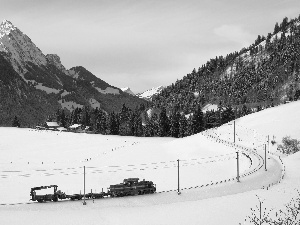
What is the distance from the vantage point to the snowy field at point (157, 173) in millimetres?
37312

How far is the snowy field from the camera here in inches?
1469

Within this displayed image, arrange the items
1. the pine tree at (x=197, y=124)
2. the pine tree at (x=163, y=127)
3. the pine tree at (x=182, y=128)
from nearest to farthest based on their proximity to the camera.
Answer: the pine tree at (x=197, y=124)
the pine tree at (x=182, y=128)
the pine tree at (x=163, y=127)

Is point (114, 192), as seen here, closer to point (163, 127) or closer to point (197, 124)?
point (197, 124)

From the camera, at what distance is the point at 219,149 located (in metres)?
84.6

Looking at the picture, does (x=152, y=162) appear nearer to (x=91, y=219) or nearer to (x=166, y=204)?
(x=166, y=204)

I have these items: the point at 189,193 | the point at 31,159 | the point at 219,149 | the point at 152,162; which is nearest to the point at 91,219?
the point at 189,193

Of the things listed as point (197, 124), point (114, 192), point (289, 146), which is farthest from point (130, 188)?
point (197, 124)

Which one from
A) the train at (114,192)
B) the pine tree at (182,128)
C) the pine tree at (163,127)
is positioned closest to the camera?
the train at (114,192)

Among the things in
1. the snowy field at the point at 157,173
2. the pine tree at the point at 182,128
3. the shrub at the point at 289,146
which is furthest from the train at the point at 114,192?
the pine tree at the point at 182,128

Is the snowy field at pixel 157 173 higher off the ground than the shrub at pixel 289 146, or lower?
lower

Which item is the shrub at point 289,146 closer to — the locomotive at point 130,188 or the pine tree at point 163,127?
the locomotive at point 130,188

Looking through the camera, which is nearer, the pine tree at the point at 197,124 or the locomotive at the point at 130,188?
the locomotive at the point at 130,188

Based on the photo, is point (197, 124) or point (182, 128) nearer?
point (197, 124)

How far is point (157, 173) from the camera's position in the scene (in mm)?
69375
